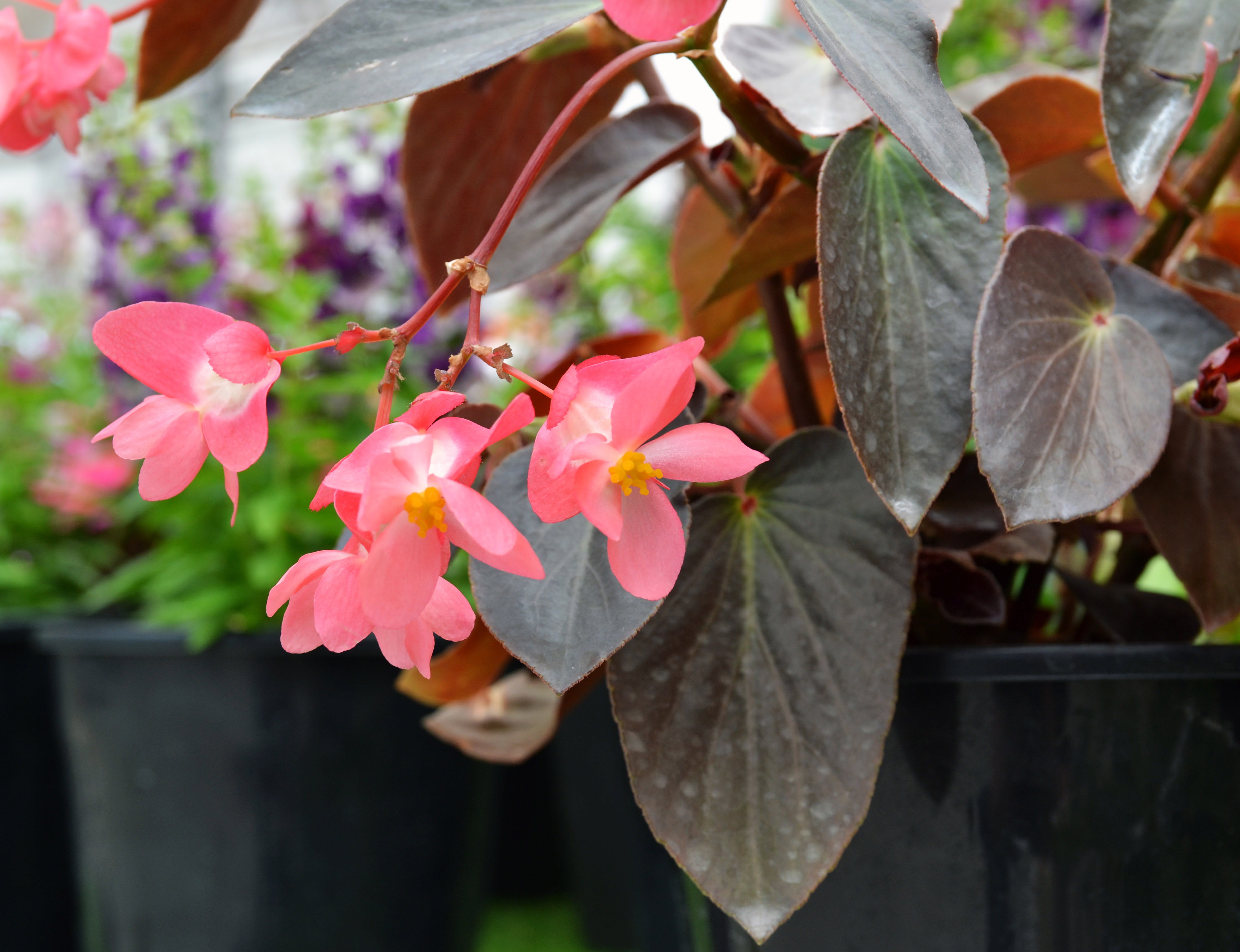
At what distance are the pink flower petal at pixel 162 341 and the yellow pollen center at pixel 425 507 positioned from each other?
0.18ft

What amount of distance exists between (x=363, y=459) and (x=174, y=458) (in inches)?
2.4

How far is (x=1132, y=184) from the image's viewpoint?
0.28 metres

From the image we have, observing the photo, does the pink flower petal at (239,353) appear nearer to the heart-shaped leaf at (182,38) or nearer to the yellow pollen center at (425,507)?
the yellow pollen center at (425,507)

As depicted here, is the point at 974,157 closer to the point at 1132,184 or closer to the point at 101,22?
the point at 1132,184

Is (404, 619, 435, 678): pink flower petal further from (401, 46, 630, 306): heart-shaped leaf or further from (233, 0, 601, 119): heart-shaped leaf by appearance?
(401, 46, 630, 306): heart-shaped leaf

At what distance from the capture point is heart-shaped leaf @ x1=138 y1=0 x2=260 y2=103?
1.39 feet

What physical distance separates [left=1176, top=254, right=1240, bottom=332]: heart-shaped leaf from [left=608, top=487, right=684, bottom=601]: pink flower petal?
0.88 ft

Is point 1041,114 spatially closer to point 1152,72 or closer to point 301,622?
point 1152,72

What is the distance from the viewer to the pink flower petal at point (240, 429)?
0.70 feet

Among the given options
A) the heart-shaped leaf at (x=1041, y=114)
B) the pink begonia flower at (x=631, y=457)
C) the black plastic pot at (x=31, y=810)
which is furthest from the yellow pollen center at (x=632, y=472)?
the black plastic pot at (x=31, y=810)

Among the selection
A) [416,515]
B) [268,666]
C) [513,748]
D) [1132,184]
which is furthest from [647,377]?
[268,666]

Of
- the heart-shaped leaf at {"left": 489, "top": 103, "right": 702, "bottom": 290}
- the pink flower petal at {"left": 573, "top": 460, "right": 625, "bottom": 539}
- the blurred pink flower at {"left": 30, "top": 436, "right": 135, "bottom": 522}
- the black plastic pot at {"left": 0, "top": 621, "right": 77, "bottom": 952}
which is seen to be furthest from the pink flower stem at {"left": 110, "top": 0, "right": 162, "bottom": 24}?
the blurred pink flower at {"left": 30, "top": 436, "right": 135, "bottom": 522}

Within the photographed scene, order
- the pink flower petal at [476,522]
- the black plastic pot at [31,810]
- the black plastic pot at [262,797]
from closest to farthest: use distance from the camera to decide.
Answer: the pink flower petal at [476,522] → the black plastic pot at [262,797] → the black plastic pot at [31,810]

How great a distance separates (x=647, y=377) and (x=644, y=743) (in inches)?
5.5
